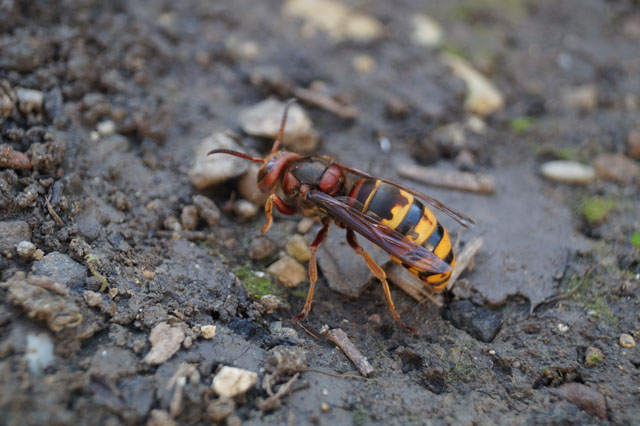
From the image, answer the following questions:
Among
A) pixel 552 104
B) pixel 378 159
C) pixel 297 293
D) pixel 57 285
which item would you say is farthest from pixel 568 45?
pixel 57 285

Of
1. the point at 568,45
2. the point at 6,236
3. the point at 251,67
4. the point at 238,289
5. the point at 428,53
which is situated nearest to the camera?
the point at 6,236

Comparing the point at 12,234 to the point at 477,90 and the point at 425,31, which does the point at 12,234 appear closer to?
the point at 477,90

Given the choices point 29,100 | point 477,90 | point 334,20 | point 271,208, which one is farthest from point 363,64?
point 29,100

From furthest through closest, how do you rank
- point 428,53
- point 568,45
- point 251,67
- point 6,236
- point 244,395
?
point 568,45, point 428,53, point 251,67, point 6,236, point 244,395

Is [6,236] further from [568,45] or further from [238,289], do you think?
[568,45]

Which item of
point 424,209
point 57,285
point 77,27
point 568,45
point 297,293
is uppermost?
point 568,45

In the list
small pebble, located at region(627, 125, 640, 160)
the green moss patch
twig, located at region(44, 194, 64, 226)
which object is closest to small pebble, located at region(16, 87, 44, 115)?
twig, located at region(44, 194, 64, 226)

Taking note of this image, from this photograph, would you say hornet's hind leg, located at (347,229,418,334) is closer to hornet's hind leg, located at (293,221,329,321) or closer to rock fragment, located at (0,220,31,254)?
hornet's hind leg, located at (293,221,329,321)
